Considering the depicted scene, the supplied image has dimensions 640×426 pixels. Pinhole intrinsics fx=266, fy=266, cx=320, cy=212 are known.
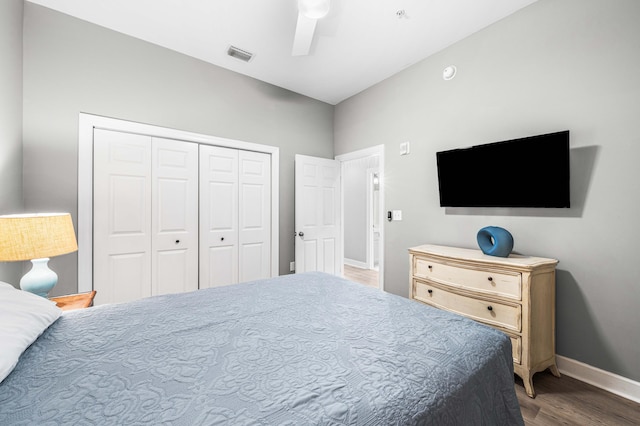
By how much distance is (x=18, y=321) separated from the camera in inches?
36.0

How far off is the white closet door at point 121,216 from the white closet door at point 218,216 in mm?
535

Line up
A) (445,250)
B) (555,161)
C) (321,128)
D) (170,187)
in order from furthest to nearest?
(321,128) < (170,187) < (445,250) < (555,161)

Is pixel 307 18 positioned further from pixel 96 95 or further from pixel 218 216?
pixel 218 216

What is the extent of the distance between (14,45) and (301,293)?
9.25 ft

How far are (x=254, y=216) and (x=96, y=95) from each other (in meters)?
1.93

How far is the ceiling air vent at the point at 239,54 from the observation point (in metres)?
2.81

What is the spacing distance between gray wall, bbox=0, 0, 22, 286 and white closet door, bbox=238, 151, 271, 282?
6.06 feet

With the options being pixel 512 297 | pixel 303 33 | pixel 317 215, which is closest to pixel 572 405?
pixel 512 297

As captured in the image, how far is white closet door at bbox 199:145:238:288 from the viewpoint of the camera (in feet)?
10.0

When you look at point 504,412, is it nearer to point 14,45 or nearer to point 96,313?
point 96,313

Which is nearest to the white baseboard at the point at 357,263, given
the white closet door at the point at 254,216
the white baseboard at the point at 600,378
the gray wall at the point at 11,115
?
the white closet door at the point at 254,216

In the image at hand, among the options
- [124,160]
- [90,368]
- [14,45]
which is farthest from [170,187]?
[90,368]

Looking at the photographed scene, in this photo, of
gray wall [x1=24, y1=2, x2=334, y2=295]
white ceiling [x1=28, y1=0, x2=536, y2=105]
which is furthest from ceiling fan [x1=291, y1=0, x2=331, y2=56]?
gray wall [x1=24, y1=2, x2=334, y2=295]

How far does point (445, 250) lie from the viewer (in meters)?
2.47
